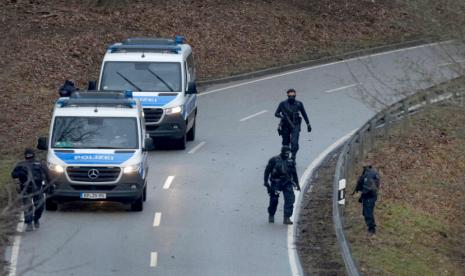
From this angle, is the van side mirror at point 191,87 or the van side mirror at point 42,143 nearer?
the van side mirror at point 42,143

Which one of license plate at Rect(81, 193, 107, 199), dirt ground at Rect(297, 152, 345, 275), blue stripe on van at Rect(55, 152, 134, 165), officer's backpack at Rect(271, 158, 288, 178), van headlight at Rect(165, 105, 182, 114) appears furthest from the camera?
van headlight at Rect(165, 105, 182, 114)

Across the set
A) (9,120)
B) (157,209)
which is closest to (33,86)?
(9,120)

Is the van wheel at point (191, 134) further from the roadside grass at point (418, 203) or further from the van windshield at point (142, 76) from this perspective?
the roadside grass at point (418, 203)

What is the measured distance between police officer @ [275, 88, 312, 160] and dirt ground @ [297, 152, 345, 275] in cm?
110

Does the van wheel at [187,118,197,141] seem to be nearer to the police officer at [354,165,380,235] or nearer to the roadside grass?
the roadside grass

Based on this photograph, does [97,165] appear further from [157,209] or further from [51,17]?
[51,17]

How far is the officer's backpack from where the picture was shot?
21344mm

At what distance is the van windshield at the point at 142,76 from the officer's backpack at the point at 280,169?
7.58m

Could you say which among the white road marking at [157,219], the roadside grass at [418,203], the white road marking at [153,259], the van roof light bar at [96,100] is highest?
the van roof light bar at [96,100]

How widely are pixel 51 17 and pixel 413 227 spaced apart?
70.2 feet

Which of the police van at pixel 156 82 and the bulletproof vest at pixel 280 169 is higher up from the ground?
the police van at pixel 156 82

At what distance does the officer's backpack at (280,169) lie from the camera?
2134 centimetres

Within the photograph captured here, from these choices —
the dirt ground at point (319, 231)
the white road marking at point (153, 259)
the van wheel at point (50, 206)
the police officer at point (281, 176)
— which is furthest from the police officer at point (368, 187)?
the van wheel at point (50, 206)

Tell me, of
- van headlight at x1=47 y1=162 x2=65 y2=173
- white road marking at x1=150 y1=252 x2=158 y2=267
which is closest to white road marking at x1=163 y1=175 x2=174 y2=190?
van headlight at x1=47 y1=162 x2=65 y2=173
